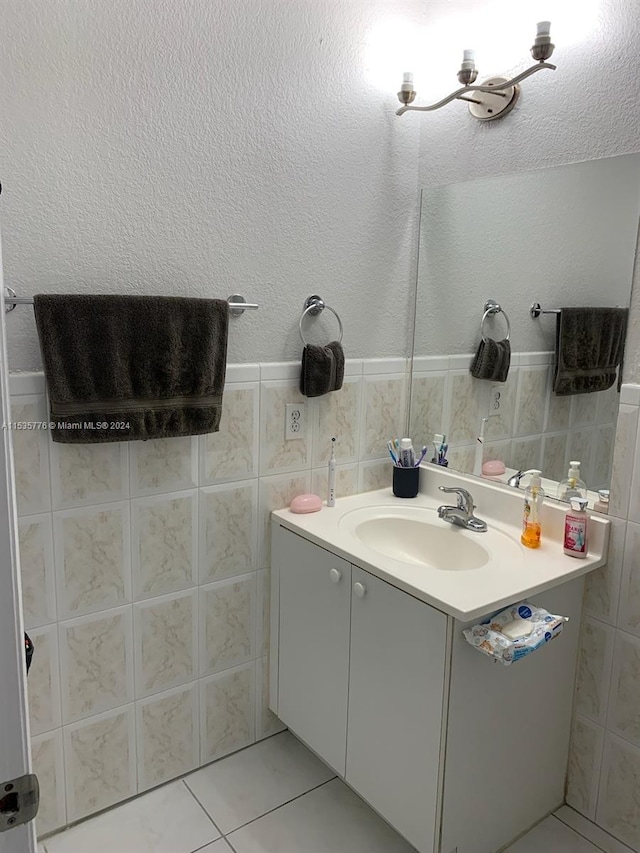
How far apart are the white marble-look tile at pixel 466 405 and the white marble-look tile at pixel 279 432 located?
0.46 meters

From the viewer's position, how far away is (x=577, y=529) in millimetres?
1528

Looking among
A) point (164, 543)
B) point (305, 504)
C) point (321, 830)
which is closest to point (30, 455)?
point (164, 543)

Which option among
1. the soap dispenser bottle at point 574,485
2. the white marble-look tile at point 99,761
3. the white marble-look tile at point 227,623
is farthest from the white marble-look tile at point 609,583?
the white marble-look tile at point 99,761

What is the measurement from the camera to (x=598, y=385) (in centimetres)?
155

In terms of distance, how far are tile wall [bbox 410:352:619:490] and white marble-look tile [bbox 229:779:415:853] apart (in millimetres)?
1018

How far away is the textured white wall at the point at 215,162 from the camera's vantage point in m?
1.36

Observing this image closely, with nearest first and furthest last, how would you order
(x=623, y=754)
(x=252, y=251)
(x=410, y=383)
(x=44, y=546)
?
1. (x=44, y=546)
2. (x=623, y=754)
3. (x=252, y=251)
4. (x=410, y=383)

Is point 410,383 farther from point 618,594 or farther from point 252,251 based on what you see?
point 618,594

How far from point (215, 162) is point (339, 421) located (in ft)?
2.68

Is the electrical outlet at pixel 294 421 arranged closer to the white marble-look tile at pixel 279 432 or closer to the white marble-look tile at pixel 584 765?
the white marble-look tile at pixel 279 432

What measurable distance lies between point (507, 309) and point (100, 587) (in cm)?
133

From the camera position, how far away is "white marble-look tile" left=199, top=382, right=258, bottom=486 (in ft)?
5.59

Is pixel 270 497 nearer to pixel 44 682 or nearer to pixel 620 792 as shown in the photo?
pixel 44 682

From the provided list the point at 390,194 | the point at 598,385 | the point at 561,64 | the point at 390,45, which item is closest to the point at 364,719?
the point at 598,385
